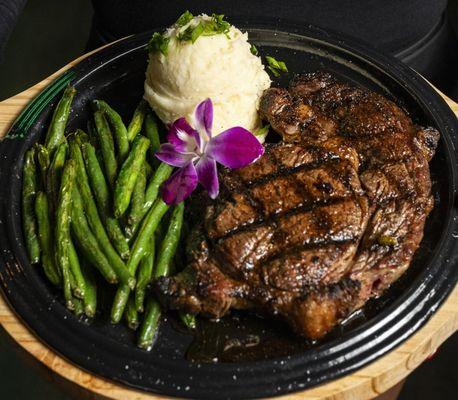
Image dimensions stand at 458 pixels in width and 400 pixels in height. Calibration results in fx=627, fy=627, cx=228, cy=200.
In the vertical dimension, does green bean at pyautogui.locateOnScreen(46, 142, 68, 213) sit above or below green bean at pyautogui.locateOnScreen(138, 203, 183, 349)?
above

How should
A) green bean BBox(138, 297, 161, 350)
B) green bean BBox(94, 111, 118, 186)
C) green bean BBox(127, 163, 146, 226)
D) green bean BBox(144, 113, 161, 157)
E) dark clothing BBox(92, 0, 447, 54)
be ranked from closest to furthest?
1. green bean BBox(138, 297, 161, 350)
2. green bean BBox(127, 163, 146, 226)
3. green bean BBox(94, 111, 118, 186)
4. green bean BBox(144, 113, 161, 157)
5. dark clothing BBox(92, 0, 447, 54)

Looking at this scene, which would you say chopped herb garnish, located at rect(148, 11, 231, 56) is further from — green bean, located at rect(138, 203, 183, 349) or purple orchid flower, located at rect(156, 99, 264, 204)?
green bean, located at rect(138, 203, 183, 349)

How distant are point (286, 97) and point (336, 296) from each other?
4.11 feet

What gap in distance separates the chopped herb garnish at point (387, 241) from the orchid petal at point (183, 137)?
1.11 metres

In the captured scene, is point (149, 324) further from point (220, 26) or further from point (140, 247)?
point (220, 26)

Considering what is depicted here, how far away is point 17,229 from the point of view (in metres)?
3.12

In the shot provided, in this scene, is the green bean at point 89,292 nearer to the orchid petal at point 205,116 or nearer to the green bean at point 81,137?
the green bean at point 81,137

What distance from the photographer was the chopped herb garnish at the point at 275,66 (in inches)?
153

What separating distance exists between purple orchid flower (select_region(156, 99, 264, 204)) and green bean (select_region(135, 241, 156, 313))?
0.33 m

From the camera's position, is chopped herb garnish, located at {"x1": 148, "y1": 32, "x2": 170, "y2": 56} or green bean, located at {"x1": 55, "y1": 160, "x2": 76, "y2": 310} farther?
chopped herb garnish, located at {"x1": 148, "y1": 32, "x2": 170, "y2": 56}

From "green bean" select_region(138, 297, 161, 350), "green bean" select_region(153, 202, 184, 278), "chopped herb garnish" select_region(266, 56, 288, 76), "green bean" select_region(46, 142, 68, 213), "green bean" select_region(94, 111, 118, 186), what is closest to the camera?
"green bean" select_region(138, 297, 161, 350)

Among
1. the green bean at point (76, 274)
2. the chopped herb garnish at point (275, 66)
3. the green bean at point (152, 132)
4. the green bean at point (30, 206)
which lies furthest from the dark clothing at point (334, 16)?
the green bean at point (76, 274)

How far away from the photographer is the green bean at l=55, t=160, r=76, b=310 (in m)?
2.88

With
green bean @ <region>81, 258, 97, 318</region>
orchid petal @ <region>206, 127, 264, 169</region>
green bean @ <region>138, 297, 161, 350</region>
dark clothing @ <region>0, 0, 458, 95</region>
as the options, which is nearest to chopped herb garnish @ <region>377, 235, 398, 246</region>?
orchid petal @ <region>206, 127, 264, 169</region>
